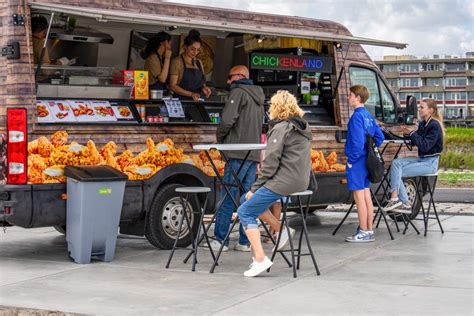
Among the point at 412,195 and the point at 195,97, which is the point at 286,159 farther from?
the point at 412,195

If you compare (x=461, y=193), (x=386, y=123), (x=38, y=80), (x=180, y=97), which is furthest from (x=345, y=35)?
(x=461, y=193)

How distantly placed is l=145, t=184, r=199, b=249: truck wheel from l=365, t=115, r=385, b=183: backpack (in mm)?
2074

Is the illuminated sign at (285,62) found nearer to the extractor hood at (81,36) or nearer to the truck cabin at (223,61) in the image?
the truck cabin at (223,61)

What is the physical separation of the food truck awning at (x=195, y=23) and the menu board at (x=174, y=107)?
987 millimetres

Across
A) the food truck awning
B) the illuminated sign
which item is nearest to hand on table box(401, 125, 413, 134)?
the food truck awning

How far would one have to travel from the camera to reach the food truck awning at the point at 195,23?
9.67 metres

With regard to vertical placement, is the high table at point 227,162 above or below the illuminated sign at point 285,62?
below

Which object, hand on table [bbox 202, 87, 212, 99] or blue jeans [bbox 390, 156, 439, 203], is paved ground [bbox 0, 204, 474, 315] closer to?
blue jeans [bbox 390, 156, 439, 203]

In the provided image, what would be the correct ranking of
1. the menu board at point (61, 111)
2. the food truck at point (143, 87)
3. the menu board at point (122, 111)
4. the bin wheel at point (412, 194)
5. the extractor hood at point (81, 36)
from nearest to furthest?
the food truck at point (143, 87)
the menu board at point (61, 111)
the menu board at point (122, 111)
the extractor hood at point (81, 36)
the bin wheel at point (412, 194)

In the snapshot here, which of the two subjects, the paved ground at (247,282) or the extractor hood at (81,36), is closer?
the paved ground at (247,282)

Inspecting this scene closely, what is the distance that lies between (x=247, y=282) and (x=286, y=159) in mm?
1146

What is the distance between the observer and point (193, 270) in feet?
31.5

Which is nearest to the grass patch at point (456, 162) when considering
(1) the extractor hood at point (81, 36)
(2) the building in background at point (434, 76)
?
(1) the extractor hood at point (81, 36)

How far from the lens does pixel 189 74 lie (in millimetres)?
12375
